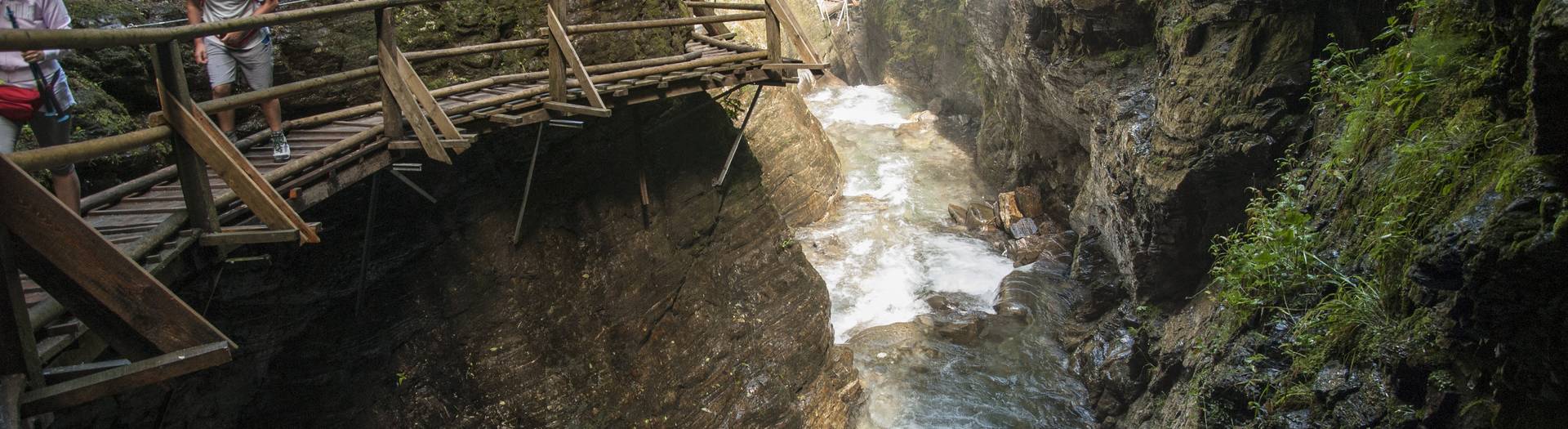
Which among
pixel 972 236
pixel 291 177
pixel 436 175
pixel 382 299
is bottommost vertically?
pixel 972 236

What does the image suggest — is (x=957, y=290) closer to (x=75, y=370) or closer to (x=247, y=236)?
(x=247, y=236)

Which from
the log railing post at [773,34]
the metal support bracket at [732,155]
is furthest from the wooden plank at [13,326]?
the metal support bracket at [732,155]

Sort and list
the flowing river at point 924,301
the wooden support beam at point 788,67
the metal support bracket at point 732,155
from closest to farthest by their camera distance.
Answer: the wooden support beam at point 788,67 < the metal support bracket at point 732,155 < the flowing river at point 924,301

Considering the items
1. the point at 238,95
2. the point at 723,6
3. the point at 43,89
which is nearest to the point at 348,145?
the point at 238,95

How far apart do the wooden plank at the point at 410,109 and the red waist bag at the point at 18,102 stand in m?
1.73

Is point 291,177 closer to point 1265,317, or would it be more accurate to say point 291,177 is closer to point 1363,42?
point 1265,317

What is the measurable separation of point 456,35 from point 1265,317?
7.87 meters

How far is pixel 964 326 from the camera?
13.5 meters

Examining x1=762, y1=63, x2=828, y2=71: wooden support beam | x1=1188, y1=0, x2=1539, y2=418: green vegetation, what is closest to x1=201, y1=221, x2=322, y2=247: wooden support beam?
x1=762, y1=63, x2=828, y2=71: wooden support beam

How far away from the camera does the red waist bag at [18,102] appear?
3918 mm

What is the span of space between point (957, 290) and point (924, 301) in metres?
0.77

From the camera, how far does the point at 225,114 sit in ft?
18.3

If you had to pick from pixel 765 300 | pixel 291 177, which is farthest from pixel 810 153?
pixel 291 177

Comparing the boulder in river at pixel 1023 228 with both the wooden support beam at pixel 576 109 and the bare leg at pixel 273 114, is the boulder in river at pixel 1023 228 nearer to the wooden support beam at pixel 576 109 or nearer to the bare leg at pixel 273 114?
the wooden support beam at pixel 576 109
